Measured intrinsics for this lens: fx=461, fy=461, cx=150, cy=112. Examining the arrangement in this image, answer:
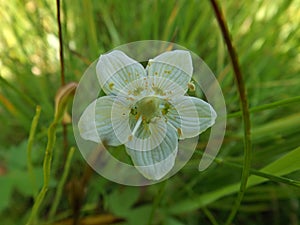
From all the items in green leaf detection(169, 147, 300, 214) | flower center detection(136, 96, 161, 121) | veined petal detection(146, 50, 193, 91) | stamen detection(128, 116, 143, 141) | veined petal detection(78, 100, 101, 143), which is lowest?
veined petal detection(78, 100, 101, 143)

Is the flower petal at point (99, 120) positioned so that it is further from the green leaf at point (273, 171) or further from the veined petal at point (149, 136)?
the green leaf at point (273, 171)

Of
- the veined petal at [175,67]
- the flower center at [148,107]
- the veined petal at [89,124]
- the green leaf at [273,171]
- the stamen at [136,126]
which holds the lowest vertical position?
the veined petal at [89,124]

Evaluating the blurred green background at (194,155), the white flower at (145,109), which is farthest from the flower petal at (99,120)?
the blurred green background at (194,155)

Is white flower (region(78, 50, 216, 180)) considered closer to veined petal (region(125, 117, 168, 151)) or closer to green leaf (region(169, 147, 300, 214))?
veined petal (region(125, 117, 168, 151))

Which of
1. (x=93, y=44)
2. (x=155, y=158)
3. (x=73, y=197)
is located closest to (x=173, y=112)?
(x=155, y=158)

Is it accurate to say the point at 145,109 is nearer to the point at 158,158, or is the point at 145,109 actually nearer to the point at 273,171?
the point at 158,158

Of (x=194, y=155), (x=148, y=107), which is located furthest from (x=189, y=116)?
(x=194, y=155)

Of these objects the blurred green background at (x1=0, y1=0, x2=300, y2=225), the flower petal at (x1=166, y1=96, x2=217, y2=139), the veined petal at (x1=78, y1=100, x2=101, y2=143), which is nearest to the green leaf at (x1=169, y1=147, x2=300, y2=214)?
the blurred green background at (x1=0, y1=0, x2=300, y2=225)
